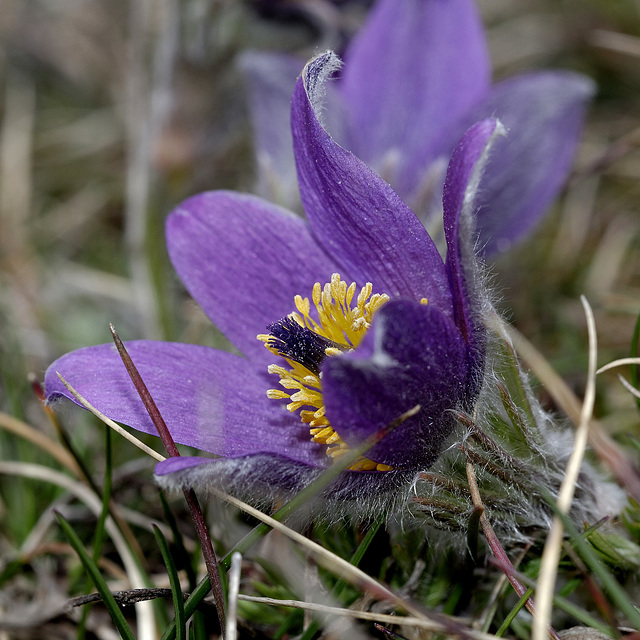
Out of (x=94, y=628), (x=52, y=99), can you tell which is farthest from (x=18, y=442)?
(x=52, y=99)

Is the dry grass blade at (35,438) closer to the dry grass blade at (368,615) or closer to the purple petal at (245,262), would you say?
the purple petal at (245,262)

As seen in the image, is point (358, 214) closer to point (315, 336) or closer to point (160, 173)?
point (315, 336)

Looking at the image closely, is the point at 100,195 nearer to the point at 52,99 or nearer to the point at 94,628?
the point at 52,99

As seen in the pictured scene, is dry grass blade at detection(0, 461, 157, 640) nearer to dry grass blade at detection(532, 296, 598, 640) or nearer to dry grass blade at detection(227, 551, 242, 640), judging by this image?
dry grass blade at detection(227, 551, 242, 640)

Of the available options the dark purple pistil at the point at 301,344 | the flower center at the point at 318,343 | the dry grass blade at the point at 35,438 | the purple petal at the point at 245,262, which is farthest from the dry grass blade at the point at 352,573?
the dry grass blade at the point at 35,438

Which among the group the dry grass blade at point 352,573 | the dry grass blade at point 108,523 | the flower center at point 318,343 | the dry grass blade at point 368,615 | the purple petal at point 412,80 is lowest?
the dry grass blade at point 108,523
